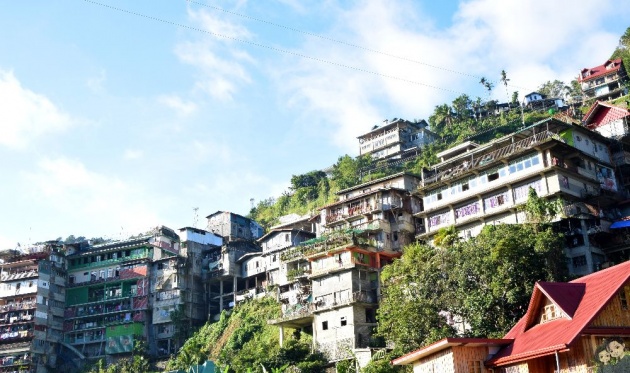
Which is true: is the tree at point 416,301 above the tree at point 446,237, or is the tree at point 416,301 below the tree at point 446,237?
below

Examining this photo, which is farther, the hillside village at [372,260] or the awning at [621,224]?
the awning at [621,224]

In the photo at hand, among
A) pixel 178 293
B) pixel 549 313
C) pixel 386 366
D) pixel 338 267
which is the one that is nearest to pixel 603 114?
pixel 338 267

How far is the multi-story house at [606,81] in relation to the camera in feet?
313

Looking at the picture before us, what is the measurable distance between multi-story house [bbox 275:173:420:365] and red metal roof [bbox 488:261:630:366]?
994 inches

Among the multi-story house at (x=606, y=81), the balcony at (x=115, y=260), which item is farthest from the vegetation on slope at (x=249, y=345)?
the multi-story house at (x=606, y=81)

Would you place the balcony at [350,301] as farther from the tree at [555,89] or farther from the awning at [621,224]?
the tree at [555,89]

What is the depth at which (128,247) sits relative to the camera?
278 feet

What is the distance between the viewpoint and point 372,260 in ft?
193

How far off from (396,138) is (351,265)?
47.8 meters

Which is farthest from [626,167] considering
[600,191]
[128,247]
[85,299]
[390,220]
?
[85,299]

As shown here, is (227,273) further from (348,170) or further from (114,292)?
(348,170)

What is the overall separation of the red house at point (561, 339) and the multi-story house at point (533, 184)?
22907mm

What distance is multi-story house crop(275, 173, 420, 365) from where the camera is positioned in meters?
55.4

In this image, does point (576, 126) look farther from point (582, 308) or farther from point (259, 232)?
point (259, 232)
